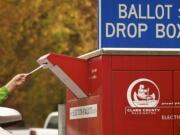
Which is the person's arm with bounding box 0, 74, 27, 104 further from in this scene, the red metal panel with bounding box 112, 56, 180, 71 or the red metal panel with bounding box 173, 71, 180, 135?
the red metal panel with bounding box 173, 71, 180, 135

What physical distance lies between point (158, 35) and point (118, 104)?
0.82 metres

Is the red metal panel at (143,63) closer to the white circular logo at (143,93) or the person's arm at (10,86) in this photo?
the white circular logo at (143,93)

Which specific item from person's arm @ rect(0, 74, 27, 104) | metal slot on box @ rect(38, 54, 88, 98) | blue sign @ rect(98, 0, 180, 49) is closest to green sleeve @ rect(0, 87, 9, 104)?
person's arm @ rect(0, 74, 27, 104)

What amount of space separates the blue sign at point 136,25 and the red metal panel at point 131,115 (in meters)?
0.49

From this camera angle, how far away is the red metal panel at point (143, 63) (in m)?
6.64

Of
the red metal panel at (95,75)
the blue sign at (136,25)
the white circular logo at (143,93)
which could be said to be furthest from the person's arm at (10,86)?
the white circular logo at (143,93)

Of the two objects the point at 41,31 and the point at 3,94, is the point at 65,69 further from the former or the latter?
the point at 41,31

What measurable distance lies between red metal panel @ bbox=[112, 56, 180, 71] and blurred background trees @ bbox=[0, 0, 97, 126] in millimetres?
14730

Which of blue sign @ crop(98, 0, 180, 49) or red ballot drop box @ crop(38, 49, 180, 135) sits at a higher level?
blue sign @ crop(98, 0, 180, 49)

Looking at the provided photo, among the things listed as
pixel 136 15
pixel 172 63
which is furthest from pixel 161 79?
pixel 136 15

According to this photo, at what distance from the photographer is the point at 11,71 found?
2352 cm

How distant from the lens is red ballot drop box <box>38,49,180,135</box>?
6590mm

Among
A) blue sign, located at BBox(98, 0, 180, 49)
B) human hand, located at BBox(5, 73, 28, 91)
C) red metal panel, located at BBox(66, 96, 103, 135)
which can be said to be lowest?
red metal panel, located at BBox(66, 96, 103, 135)

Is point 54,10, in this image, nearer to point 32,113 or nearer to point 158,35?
point 32,113
